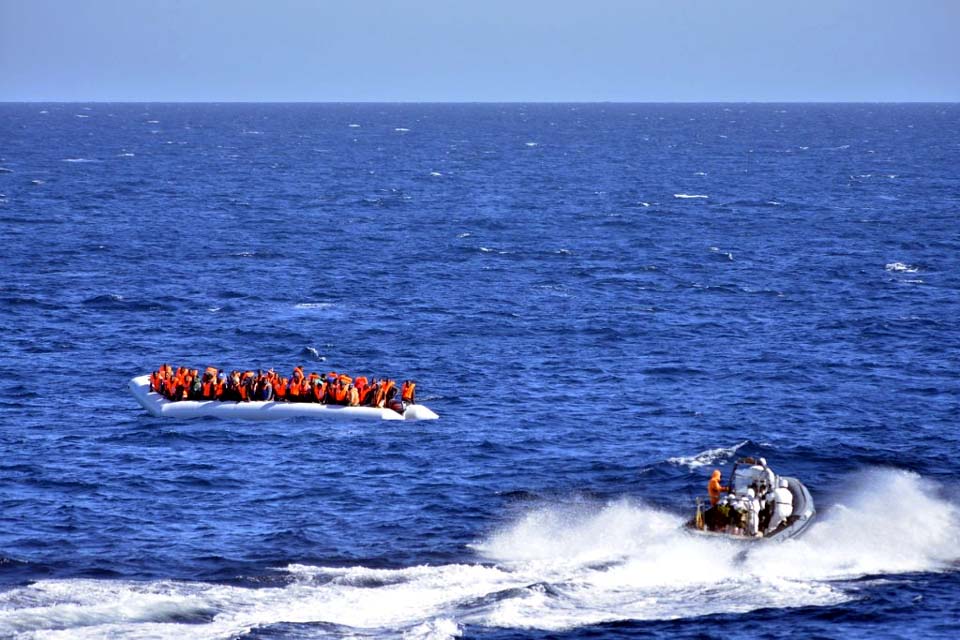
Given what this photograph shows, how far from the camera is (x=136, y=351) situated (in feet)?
263

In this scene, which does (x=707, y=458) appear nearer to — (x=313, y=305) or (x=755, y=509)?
(x=755, y=509)

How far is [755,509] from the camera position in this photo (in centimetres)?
4878

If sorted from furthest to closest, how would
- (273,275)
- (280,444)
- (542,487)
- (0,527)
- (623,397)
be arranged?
(273,275), (623,397), (280,444), (542,487), (0,527)

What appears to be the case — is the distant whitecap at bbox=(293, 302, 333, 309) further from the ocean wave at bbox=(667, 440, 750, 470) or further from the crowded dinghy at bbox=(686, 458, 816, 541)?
the crowded dinghy at bbox=(686, 458, 816, 541)

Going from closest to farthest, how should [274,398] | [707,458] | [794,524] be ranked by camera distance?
1. [794,524]
2. [707,458]
3. [274,398]

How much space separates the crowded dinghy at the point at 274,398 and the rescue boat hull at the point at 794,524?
20418mm

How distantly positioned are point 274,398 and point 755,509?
88.5 feet

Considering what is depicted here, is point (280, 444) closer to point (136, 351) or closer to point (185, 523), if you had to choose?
point (185, 523)

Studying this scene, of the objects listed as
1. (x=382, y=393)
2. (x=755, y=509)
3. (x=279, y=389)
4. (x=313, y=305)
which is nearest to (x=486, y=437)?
(x=382, y=393)

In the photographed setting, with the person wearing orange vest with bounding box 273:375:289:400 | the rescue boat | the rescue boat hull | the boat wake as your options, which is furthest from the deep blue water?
the person wearing orange vest with bounding box 273:375:289:400

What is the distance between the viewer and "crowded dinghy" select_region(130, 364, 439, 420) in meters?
66.8

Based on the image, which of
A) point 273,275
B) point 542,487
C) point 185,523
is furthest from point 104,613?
point 273,275

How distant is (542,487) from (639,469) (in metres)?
4.79

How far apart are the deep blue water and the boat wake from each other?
0.45ft
